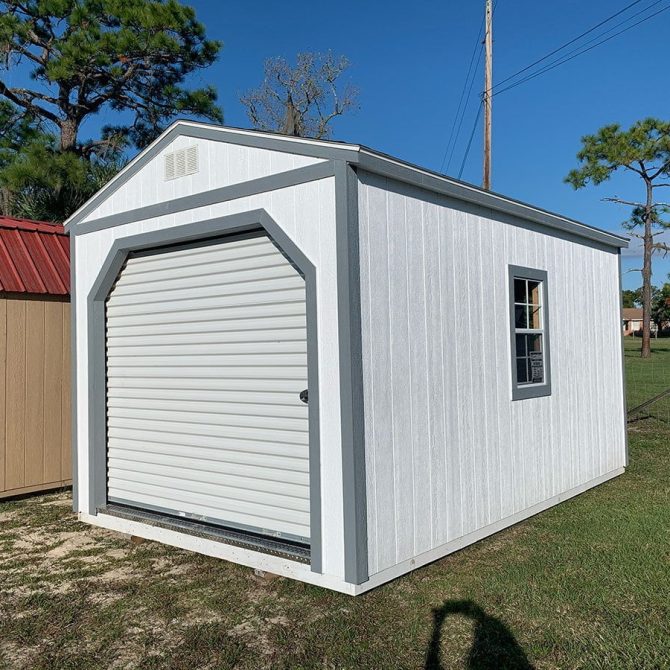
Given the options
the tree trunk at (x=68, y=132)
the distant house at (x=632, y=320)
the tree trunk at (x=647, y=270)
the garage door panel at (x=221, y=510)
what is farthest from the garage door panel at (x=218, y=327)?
the distant house at (x=632, y=320)

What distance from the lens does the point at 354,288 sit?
13.4 feet

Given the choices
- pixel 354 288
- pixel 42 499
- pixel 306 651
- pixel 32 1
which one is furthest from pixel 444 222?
pixel 32 1

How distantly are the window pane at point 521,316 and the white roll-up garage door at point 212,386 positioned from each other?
7.52ft

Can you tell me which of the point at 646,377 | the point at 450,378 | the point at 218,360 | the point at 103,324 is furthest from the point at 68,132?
the point at 646,377

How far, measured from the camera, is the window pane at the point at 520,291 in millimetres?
5934

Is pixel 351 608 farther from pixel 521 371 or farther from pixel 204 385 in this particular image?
pixel 521 371

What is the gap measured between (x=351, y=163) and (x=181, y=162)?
1.70 metres

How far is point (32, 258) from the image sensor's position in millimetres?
6910

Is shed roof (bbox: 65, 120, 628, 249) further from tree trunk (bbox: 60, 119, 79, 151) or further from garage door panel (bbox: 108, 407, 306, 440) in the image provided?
tree trunk (bbox: 60, 119, 79, 151)

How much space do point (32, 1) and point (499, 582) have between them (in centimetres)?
1648

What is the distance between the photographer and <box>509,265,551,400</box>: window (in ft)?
18.8

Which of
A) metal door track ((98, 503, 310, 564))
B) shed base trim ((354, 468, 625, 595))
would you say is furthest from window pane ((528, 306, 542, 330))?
metal door track ((98, 503, 310, 564))

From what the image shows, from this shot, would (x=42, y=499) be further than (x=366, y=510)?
Yes

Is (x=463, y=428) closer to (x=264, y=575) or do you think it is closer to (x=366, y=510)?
(x=366, y=510)
